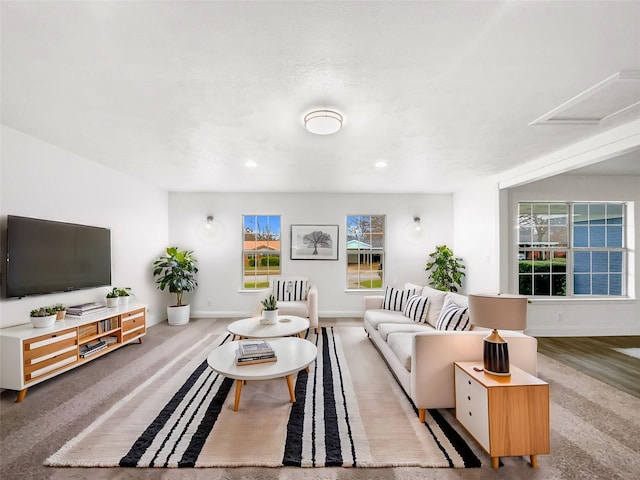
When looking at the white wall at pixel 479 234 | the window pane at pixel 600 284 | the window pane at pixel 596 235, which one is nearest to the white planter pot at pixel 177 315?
the white wall at pixel 479 234

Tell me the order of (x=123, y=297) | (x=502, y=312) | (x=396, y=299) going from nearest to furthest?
(x=502, y=312)
(x=123, y=297)
(x=396, y=299)

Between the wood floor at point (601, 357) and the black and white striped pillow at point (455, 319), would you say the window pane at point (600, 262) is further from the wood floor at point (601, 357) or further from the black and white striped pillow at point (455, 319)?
the black and white striped pillow at point (455, 319)

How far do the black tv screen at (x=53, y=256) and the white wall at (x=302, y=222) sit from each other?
1.83 meters

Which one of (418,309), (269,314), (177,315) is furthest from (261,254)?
(418,309)

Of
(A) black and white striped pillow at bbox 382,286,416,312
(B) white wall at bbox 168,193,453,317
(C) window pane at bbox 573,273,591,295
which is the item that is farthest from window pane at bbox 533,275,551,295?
(A) black and white striped pillow at bbox 382,286,416,312

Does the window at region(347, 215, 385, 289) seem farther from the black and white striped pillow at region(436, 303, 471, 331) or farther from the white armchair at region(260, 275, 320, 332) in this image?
the black and white striped pillow at region(436, 303, 471, 331)

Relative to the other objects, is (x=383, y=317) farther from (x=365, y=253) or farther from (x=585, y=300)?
(x=585, y=300)

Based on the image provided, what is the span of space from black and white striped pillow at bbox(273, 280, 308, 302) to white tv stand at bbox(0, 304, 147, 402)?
219 centimetres

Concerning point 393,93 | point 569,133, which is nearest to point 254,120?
point 393,93

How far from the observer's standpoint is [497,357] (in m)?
1.94

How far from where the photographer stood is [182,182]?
16.1ft

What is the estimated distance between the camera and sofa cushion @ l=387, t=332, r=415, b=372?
2504 millimetres

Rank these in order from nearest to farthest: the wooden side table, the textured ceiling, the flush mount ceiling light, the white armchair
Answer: the textured ceiling < the wooden side table < the flush mount ceiling light < the white armchair

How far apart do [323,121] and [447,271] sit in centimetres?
405
